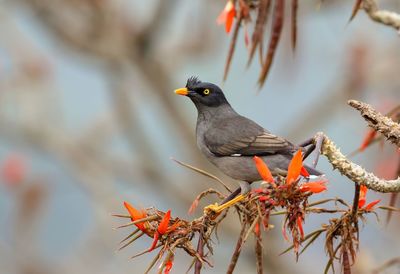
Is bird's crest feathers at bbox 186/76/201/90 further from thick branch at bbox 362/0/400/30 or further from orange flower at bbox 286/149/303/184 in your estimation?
orange flower at bbox 286/149/303/184

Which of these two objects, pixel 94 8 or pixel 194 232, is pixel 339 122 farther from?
pixel 194 232

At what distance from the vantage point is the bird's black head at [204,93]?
4551 mm

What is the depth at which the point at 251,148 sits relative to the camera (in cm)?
410

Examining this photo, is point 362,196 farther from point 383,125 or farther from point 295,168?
point 295,168

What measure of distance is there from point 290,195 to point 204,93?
2.49m

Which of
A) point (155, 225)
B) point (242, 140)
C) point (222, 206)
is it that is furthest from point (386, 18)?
point (155, 225)

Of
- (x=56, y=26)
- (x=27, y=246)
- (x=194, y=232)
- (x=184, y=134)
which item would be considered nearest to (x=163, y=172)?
(x=184, y=134)

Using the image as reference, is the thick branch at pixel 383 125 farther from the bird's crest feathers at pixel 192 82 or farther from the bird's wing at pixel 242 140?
the bird's crest feathers at pixel 192 82

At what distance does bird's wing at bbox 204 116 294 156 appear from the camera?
12.9ft

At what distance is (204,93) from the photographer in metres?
4.61

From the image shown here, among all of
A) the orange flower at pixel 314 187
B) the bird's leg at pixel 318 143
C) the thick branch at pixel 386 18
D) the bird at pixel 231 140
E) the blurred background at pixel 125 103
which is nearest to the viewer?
the orange flower at pixel 314 187

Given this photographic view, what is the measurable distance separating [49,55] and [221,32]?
3899mm

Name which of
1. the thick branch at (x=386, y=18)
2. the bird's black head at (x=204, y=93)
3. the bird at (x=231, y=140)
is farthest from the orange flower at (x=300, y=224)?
the bird's black head at (x=204, y=93)

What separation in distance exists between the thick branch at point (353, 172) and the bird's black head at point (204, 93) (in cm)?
218
